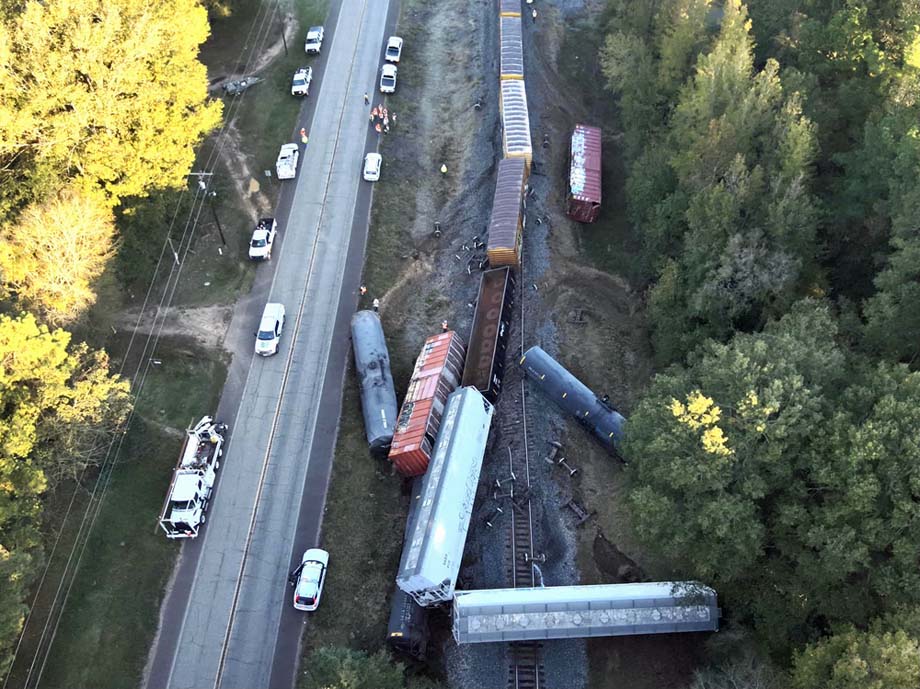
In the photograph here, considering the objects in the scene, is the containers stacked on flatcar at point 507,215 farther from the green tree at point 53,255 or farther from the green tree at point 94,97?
the green tree at point 53,255

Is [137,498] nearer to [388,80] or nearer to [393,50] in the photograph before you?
[388,80]

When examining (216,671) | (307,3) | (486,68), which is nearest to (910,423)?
(216,671)

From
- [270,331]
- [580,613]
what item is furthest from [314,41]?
[580,613]

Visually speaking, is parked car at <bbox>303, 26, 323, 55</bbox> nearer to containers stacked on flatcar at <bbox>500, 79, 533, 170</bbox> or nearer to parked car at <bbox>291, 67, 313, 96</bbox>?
parked car at <bbox>291, 67, 313, 96</bbox>

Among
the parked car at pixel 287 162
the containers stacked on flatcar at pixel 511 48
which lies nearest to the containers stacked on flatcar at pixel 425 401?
the parked car at pixel 287 162

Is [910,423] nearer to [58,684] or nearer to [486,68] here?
[58,684]

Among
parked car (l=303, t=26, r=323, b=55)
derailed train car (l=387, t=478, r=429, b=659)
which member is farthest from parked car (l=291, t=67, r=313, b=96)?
derailed train car (l=387, t=478, r=429, b=659)
